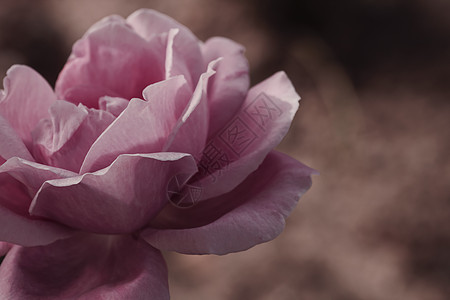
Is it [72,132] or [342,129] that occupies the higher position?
[72,132]

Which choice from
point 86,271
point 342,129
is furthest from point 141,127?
point 342,129

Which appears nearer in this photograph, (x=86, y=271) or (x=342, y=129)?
(x=86, y=271)

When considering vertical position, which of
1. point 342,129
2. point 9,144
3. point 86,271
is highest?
point 9,144

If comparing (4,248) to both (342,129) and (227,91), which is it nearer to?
(227,91)

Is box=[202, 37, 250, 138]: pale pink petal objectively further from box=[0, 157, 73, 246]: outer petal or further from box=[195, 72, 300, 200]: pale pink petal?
box=[0, 157, 73, 246]: outer petal

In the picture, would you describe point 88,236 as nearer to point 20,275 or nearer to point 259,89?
point 20,275

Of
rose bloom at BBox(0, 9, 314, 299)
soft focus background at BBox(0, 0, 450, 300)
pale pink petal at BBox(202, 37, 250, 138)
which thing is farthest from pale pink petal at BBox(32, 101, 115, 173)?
soft focus background at BBox(0, 0, 450, 300)

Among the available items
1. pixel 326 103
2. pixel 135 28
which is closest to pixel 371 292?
pixel 326 103

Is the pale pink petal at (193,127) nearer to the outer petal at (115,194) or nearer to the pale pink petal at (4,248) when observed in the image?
the outer petal at (115,194)
